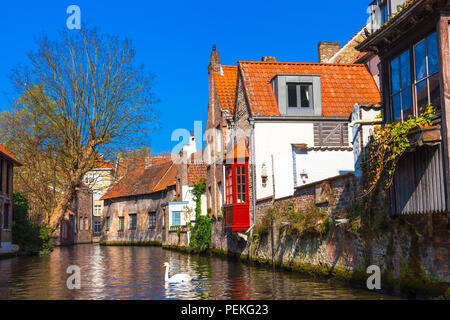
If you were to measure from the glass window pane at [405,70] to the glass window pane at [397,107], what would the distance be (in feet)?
1.06

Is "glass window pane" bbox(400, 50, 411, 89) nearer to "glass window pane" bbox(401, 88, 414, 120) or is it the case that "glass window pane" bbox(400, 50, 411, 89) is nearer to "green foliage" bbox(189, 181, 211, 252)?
"glass window pane" bbox(401, 88, 414, 120)

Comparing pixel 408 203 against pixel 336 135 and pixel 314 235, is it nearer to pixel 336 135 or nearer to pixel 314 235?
pixel 314 235

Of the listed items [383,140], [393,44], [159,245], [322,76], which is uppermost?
[322,76]

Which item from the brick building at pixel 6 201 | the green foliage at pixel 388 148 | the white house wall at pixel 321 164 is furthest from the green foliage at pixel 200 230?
the green foliage at pixel 388 148

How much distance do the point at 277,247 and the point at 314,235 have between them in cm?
316

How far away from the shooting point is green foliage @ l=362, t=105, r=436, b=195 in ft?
32.9

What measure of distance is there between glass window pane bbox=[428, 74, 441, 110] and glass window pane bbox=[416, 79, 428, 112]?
17 centimetres

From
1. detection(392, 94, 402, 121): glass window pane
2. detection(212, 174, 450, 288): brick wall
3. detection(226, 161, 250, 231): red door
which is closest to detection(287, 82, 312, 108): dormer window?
detection(226, 161, 250, 231): red door

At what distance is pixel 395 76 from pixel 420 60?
3.35 feet

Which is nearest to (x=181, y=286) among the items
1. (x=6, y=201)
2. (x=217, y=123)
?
(x=217, y=123)

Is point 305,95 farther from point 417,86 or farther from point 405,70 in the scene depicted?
point 417,86

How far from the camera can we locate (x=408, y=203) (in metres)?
10.5
